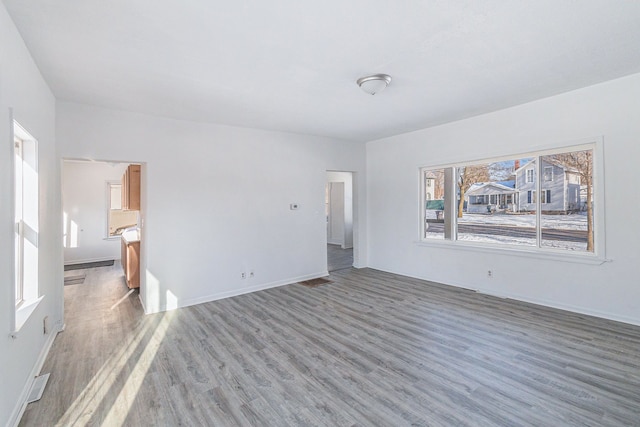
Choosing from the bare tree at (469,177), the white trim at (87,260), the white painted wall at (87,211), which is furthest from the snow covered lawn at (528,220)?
the white trim at (87,260)

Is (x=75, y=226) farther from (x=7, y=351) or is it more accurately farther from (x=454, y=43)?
(x=454, y=43)

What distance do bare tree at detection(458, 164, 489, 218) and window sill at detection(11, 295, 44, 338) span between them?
532 centimetres

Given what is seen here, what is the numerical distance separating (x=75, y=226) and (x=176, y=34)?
730 cm

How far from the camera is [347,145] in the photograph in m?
6.06

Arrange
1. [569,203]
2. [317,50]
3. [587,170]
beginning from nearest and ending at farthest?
[317,50]
[587,170]
[569,203]

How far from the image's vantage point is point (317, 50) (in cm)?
248

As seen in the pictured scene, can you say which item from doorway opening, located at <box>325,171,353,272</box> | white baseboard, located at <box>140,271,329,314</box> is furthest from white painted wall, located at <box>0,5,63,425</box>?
doorway opening, located at <box>325,171,353,272</box>

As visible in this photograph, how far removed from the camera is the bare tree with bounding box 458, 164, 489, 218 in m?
4.66

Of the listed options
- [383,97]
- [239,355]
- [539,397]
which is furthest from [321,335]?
[383,97]

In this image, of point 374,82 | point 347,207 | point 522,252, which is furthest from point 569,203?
point 347,207

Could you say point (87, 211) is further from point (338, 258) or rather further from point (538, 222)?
point (538, 222)

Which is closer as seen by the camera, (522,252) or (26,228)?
(26,228)

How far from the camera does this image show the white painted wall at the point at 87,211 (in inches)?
287

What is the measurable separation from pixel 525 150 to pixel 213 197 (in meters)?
4.39
